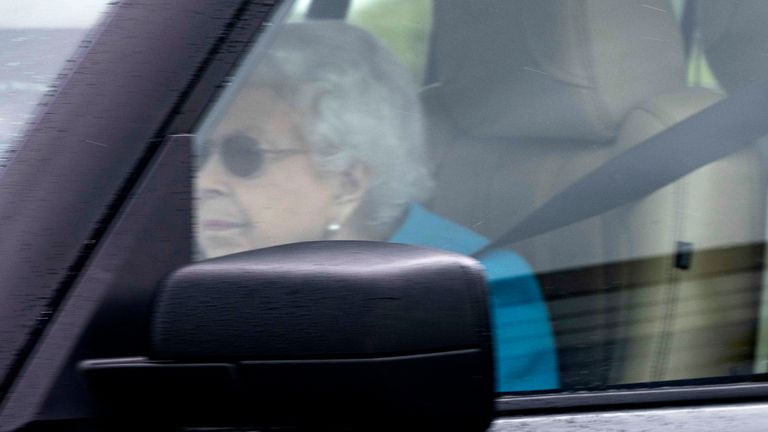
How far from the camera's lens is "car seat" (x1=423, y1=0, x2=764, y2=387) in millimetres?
1527

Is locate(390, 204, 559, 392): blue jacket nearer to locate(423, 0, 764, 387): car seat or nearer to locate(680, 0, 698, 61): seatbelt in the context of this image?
locate(423, 0, 764, 387): car seat

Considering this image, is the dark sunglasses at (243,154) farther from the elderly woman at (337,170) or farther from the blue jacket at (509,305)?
the blue jacket at (509,305)

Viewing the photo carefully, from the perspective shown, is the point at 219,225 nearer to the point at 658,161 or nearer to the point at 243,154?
the point at 243,154

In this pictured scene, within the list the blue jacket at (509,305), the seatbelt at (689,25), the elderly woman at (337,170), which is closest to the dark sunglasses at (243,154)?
the elderly woman at (337,170)

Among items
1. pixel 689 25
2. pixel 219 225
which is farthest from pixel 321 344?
pixel 689 25

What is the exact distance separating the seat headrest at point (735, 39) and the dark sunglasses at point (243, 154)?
0.62 m

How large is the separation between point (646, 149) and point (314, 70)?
46 centimetres

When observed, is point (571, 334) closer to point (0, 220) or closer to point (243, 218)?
point (243, 218)

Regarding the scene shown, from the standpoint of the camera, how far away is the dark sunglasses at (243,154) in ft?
4.52

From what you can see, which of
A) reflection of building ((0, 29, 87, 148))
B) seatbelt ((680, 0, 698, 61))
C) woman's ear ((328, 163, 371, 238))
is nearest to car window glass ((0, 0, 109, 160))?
reflection of building ((0, 29, 87, 148))

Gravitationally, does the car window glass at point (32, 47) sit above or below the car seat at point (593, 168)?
above

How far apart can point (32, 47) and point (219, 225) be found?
29 cm

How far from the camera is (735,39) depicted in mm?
1652

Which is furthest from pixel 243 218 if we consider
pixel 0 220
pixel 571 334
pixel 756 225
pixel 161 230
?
pixel 756 225
